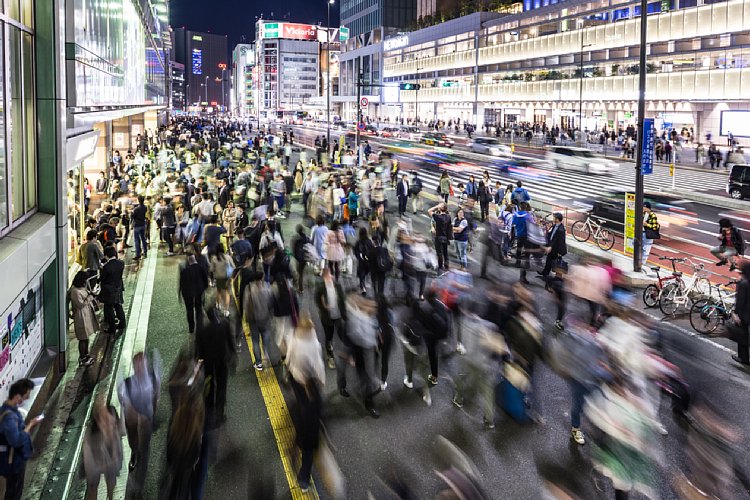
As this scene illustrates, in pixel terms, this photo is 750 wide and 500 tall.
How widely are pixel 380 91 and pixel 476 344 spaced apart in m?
129

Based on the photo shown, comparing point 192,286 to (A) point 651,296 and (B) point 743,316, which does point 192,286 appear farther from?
(A) point 651,296

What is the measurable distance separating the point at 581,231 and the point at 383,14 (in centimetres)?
12837

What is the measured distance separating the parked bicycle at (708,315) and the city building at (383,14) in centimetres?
12934

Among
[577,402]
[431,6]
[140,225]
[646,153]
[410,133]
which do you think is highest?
[431,6]

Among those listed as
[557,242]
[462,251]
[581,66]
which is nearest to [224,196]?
[462,251]

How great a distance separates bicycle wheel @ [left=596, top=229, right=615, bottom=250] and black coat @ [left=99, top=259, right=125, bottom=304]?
575 inches

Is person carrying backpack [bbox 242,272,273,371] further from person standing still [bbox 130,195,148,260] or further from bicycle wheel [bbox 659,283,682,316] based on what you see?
person standing still [bbox 130,195,148,260]

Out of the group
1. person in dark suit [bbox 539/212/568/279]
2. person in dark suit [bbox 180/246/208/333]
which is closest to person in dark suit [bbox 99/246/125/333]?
person in dark suit [bbox 180/246/208/333]

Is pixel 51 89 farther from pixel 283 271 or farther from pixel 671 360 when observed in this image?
pixel 671 360

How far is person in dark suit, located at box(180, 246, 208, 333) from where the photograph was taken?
38.4ft

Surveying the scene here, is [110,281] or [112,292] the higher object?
[110,281]

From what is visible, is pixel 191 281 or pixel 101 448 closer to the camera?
pixel 101 448

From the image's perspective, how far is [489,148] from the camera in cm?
5375

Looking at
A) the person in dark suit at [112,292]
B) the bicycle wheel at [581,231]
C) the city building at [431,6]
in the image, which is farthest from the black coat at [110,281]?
the city building at [431,6]
